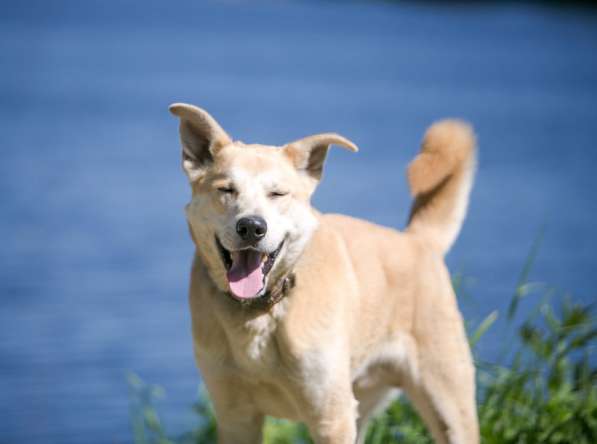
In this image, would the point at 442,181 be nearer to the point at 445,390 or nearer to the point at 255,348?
the point at 445,390

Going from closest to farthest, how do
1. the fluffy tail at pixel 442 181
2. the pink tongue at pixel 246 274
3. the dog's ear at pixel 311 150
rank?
the pink tongue at pixel 246 274 < the dog's ear at pixel 311 150 < the fluffy tail at pixel 442 181

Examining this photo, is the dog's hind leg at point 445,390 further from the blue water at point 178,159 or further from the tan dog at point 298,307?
the blue water at point 178,159

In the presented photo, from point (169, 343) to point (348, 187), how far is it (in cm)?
566

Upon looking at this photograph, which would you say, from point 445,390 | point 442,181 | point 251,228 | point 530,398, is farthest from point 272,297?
point 530,398

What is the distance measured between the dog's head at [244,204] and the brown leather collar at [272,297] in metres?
0.03

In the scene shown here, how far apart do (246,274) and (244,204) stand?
28 cm

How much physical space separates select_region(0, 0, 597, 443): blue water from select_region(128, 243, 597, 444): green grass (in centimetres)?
52

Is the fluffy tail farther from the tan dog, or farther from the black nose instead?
the black nose

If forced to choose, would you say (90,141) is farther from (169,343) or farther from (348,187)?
(169,343)

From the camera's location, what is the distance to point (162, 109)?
926 inches

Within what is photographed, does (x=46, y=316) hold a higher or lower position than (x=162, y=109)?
lower

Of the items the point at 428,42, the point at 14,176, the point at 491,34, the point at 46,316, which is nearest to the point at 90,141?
the point at 14,176

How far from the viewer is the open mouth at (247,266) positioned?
3893 millimetres

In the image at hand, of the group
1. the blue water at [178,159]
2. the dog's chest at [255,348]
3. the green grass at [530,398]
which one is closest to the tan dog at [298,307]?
the dog's chest at [255,348]
